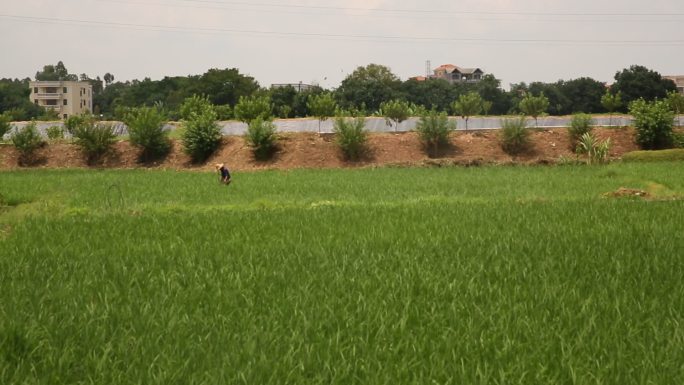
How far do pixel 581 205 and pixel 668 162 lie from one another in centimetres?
1386

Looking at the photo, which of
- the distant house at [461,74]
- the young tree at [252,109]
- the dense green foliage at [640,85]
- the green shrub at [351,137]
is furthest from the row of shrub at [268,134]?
the distant house at [461,74]

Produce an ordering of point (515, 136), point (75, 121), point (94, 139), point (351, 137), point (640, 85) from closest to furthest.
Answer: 1. point (351, 137)
2. point (515, 136)
3. point (94, 139)
4. point (75, 121)
5. point (640, 85)

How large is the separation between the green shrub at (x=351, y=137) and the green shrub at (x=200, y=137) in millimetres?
5425

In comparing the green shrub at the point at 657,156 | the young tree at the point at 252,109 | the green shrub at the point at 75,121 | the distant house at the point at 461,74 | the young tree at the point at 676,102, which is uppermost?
the distant house at the point at 461,74

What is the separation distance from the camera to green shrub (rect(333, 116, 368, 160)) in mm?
28656

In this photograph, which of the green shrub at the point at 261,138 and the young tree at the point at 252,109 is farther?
the young tree at the point at 252,109

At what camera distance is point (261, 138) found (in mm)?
28750

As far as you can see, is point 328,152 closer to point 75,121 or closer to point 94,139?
point 94,139

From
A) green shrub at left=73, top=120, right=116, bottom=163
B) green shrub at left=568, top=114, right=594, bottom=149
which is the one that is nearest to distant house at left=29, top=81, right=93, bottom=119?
green shrub at left=73, top=120, right=116, bottom=163

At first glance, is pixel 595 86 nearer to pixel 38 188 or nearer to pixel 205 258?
pixel 38 188

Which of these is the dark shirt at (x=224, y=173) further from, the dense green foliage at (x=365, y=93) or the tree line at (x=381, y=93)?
the dense green foliage at (x=365, y=93)

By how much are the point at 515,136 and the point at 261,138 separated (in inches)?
434

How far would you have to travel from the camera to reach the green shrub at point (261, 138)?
28.6m

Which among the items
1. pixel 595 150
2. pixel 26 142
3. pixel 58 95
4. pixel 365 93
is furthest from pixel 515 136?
pixel 58 95
